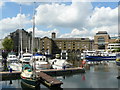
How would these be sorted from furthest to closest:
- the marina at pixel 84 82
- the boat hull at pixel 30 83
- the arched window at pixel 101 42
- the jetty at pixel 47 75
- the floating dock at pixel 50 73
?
the arched window at pixel 101 42
the floating dock at pixel 50 73
the marina at pixel 84 82
the jetty at pixel 47 75
the boat hull at pixel 30 83

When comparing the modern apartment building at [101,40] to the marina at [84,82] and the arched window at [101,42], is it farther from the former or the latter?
the marina at [84,82]

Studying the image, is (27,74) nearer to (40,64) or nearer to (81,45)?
(40,64)

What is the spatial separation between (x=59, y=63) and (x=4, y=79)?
17.1 metres

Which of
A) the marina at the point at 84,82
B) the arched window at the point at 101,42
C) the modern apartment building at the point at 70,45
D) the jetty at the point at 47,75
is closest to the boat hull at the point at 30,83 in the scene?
the jetty at the point at 47,75

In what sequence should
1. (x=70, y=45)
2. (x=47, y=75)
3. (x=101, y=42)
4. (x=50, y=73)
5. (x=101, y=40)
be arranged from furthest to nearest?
(x=70, y=45)
(x=101, y=40)
(x=101, y=42)
(x=50, y=73)
(x=47, y=75)

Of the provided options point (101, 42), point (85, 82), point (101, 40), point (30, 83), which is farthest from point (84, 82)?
point (101, 40)

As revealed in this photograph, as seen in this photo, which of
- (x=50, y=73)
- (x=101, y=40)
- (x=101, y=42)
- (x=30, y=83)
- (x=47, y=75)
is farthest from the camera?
(x=101, y=40)

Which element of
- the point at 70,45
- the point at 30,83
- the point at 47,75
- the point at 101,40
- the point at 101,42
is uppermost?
the point at 101,40

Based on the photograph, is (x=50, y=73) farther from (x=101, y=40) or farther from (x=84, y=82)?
(x=101, y=40)

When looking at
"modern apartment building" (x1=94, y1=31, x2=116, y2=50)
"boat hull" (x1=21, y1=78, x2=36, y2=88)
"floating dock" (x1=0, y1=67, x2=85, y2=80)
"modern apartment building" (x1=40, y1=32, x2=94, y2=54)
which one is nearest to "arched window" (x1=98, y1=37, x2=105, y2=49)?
"modern apartment building" (x1=94, y1=31, x2=116, y2=50)

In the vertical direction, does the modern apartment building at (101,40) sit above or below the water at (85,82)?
above

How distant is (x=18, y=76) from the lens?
33875mm

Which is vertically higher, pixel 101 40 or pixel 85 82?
pixel 101 40

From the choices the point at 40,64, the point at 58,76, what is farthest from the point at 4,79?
the point at 58,76
